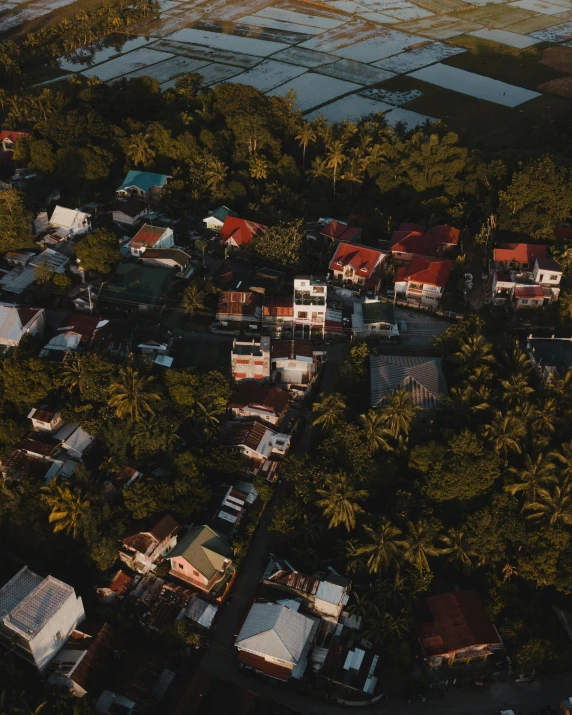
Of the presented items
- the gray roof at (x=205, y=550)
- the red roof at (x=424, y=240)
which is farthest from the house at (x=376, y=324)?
the gray roof at (x=205, y=550)

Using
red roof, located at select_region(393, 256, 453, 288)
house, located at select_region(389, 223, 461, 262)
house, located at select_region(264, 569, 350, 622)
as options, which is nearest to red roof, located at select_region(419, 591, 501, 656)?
house, located at select_region(264, 569, 350, 622)

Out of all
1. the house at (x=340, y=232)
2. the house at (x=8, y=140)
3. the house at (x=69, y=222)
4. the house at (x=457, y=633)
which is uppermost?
the house at (x=8, y=140)

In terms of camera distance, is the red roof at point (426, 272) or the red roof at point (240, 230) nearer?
the red roof at point (426, 272)

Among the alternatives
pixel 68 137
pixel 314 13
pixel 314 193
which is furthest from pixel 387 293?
pixel 314 13

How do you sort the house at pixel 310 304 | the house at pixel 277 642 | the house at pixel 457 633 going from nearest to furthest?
1. the house at pixel 277 642
2. the house at pixel 457 633
3. the house at pixel 310 304

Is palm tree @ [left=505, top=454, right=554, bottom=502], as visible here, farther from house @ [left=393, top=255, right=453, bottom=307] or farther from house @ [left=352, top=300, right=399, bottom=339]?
house @ [left=393, top=255, right=453, bottom=307]

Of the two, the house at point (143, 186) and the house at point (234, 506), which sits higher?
the house at point (143, 186)

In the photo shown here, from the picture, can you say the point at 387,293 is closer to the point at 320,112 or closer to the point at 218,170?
the point at 218,170

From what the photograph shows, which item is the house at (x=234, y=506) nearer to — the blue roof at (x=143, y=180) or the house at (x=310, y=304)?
the house at (x=310, y=304)

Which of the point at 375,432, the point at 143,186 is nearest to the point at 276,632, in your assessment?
the point at 375,432
